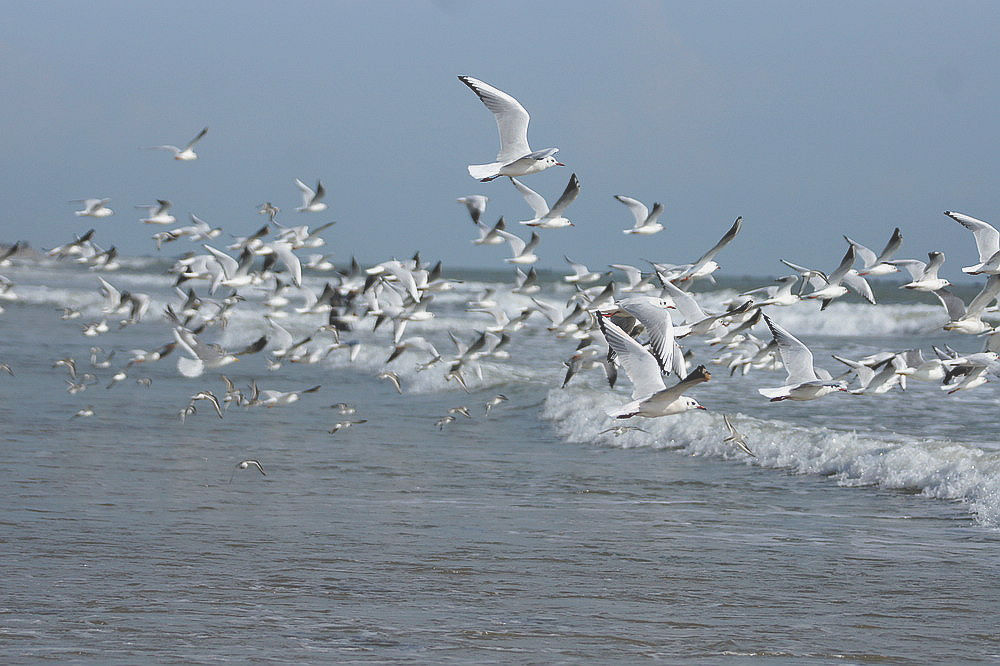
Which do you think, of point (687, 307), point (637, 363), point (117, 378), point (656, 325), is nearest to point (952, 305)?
point (687, 307)

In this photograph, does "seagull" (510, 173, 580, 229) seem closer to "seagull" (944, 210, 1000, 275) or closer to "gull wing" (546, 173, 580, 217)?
"gull wing" (546, 173, 580, 217)

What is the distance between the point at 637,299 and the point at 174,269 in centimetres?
1029

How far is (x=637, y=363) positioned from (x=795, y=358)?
96.4 inches

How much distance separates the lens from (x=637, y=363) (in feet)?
34.3

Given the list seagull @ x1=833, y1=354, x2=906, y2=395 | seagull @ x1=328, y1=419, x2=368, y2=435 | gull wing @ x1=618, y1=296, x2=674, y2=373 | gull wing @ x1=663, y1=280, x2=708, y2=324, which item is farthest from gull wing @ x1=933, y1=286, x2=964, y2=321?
seagull @ x1=328, y1=419, x2=368, y2=435

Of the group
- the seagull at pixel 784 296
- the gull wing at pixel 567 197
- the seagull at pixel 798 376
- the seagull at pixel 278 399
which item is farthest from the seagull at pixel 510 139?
the seagull at pixel 278 399

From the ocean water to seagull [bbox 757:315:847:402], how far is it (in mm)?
1109

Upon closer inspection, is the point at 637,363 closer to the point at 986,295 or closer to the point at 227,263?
the point at 986,295

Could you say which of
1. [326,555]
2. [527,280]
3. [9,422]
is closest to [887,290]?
[527,280]

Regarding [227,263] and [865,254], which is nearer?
[865,254]

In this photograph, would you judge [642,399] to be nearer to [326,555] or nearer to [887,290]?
[326,555]

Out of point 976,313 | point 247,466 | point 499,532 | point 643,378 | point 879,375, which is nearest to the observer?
point 643,378

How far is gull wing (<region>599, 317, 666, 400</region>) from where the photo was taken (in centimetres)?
1032

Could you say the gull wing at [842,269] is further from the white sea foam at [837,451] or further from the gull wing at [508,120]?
the gull wing at [508,120]
